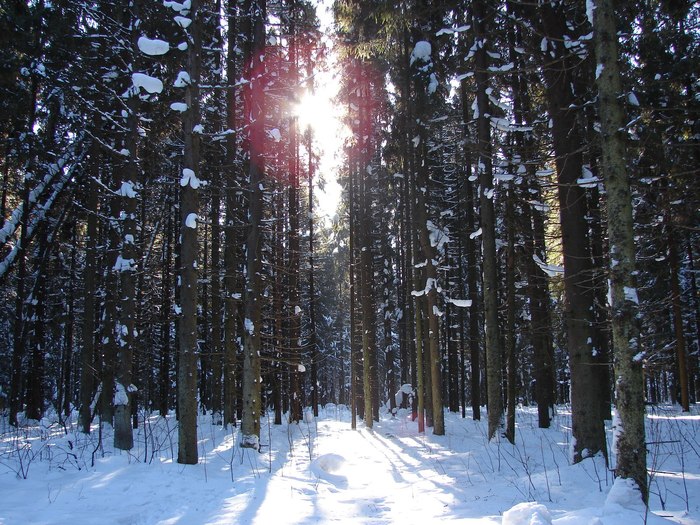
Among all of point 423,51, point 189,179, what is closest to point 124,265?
point 189,179

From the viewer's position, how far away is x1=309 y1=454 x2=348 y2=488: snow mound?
8.98 m

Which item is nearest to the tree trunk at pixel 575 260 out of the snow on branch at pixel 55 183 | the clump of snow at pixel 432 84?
the clump of snow at pixel 432 84

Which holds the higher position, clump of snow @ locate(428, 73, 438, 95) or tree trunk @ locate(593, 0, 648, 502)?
clump of snow @ locate(428, 73, 438, 95)

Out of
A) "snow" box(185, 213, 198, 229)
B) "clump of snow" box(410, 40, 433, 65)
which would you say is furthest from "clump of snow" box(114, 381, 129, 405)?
"clump of snow" box(410, 40, 433, 65)

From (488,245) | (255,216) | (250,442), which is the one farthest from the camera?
(488,245)

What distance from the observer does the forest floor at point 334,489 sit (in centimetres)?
573

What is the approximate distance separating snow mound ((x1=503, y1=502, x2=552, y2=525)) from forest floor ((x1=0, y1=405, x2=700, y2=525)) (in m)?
0.01

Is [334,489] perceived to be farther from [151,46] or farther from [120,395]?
[151,46]

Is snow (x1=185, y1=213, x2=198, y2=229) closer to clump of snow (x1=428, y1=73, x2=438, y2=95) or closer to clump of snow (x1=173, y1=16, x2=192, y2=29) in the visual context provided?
clump of snow (x1=173, y1=16, x2=192, y2=29)

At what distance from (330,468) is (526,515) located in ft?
19.5

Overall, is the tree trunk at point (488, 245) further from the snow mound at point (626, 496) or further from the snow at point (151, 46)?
the snow at point (151, 46)

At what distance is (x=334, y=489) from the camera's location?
323 inches

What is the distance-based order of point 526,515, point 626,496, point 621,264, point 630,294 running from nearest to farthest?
1. point 526,515
2. point 626,496
3. point 630,294
4. point 621,264

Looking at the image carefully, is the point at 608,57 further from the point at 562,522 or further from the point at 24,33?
the point at 24,33
